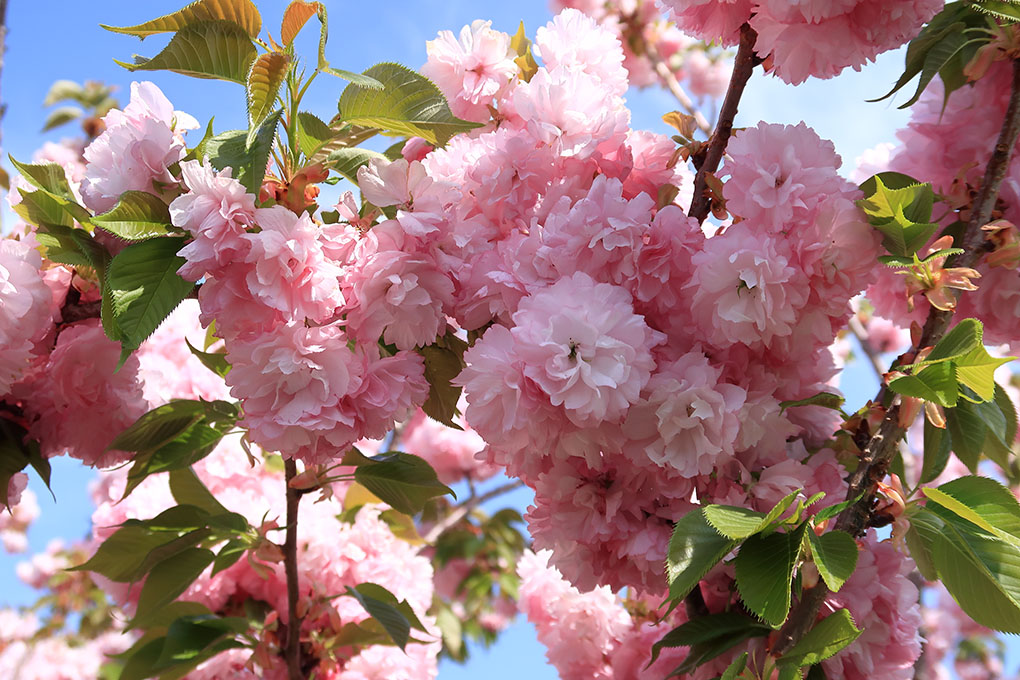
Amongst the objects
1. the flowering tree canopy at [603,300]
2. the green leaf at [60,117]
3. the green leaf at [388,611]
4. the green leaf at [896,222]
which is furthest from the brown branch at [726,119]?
the green leaf at [60,117]

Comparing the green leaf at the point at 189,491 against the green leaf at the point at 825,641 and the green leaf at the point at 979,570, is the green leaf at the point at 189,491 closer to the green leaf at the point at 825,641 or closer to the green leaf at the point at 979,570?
the green leaf at the point at 825,641

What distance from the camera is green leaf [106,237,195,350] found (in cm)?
79

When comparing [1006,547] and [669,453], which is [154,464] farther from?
[1006,547]

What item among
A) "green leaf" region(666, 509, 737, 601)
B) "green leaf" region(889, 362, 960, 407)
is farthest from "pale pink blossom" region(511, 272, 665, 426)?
"green leaf" region(889, 362, 960, 407)

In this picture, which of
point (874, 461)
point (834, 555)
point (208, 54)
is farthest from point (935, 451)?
point (208, 54)

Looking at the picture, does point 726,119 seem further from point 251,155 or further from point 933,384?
point 251,155

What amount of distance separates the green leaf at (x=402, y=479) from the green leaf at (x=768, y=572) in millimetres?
445

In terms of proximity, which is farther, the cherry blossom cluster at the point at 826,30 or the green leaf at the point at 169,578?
the green leaf at the point at 169,578

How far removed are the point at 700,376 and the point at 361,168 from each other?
398 mm

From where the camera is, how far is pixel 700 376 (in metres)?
0.77

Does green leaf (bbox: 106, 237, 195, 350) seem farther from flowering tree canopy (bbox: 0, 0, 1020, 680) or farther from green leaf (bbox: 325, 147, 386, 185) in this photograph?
green leaf (bbox: 325, 147, 386, 185)

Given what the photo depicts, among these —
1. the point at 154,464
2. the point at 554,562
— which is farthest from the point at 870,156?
the point at 154,464

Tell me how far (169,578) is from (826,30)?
1.07 metres

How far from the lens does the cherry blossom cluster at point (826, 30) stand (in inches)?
33.3
